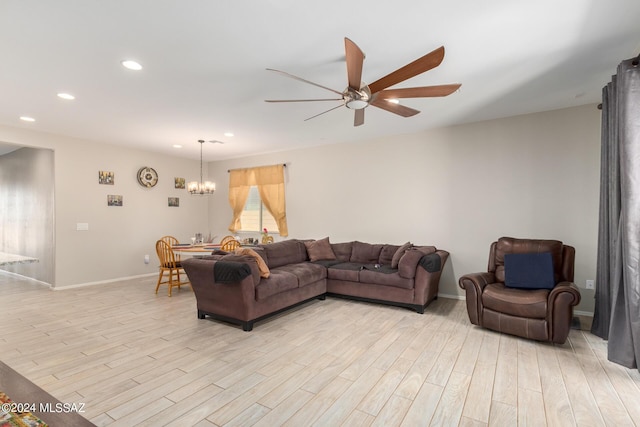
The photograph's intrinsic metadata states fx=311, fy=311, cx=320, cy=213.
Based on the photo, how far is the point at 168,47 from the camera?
2.59m

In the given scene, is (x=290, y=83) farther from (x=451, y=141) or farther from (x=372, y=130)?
(x=451, y=141)

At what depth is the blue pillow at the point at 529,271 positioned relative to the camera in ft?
11.3

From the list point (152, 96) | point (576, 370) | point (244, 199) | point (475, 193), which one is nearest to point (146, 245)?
point (244, 199)

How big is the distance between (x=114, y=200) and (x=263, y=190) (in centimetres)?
293

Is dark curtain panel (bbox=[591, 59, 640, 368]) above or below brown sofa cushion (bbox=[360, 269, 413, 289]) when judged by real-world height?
above

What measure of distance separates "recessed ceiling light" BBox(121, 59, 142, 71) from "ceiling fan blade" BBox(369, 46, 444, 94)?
218 centimetres

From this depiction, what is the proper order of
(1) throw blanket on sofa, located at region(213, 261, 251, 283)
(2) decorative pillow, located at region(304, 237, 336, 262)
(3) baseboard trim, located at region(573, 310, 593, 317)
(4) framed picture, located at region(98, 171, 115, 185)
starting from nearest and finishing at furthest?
(1) throw blanket on sofa, located at region(213, 261, 251, 283)
(3) baseboard trim, located at region(573, 310, 593, 317)
(2) decorative pillow, located at region(304, 237, 336, 262)
(4) framed picture, located at region(98, 171, 115, 185)

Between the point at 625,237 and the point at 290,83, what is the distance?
3287 mm

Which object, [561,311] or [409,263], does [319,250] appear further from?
[561,311]

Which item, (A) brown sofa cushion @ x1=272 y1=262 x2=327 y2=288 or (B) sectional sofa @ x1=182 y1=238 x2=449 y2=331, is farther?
(A) brown sofa cushion @ x1=272 y1=262 x2=327 y2=288

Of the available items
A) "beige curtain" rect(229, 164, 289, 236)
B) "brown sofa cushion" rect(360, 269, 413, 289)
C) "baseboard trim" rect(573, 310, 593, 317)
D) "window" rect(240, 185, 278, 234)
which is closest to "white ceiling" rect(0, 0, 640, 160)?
"brown sofa cushion" rect(360, 269, 413, 289)

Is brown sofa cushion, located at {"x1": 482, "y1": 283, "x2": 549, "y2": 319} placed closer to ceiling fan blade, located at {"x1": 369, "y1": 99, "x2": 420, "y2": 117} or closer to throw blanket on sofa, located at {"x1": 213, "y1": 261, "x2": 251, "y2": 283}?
ceiling fan blade, located at {"x1": 369, "y1": 99, "x2": 420, "y2": 117}

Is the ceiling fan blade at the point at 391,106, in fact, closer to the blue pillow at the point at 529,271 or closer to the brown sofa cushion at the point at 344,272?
the blue pillow at the point at 529,271

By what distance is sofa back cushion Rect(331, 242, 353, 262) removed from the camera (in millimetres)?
5492
